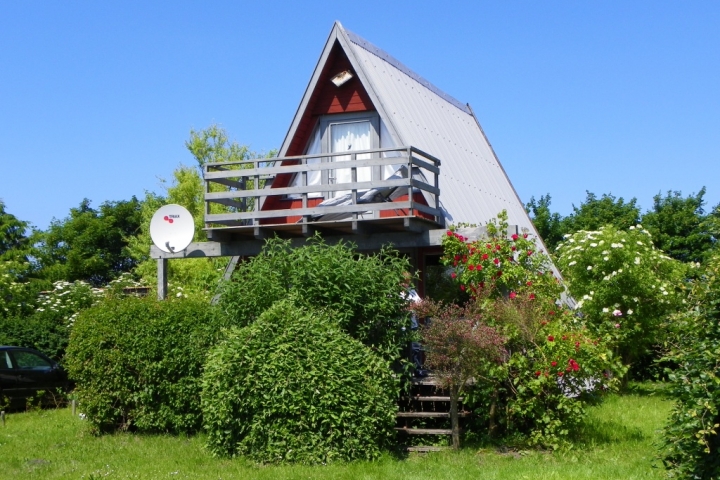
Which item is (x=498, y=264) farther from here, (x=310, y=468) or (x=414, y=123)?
(x=414, y=123)

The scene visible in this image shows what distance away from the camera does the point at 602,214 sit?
37531 millimetres

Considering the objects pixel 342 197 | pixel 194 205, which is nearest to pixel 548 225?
pixel 194 205

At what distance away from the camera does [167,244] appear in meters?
17.0

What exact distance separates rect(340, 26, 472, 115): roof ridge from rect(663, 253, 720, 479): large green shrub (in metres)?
11.2

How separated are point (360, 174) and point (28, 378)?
867 cm

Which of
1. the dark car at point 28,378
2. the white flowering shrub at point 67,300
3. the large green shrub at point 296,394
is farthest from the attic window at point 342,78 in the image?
the white flowering shrub at point 67,300

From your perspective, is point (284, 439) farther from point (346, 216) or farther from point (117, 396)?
point (346, 216)

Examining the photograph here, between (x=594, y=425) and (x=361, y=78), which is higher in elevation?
(x=361, y=78)

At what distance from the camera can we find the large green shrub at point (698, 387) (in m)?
7.64

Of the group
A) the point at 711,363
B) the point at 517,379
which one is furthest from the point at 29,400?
the point at 711,363

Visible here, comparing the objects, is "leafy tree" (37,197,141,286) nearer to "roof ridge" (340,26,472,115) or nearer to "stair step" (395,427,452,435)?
"roof ridge" (340,26,472,115)

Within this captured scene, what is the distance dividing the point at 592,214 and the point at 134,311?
89.1 ft

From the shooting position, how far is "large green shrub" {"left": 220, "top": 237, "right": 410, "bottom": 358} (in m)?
12.8

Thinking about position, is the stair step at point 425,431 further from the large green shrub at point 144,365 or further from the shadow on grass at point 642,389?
the shadow on grass at point 642,389
